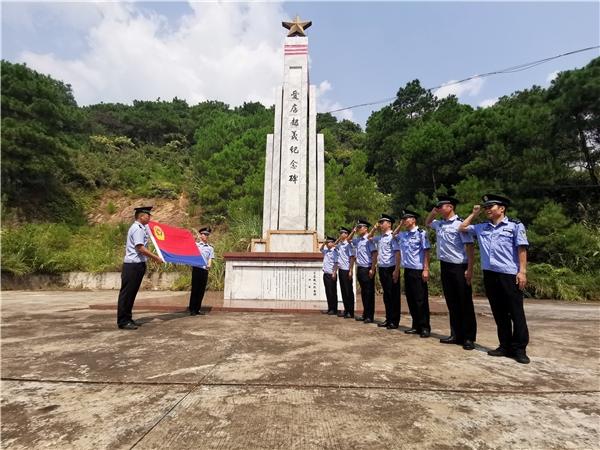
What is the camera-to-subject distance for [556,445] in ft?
5.10

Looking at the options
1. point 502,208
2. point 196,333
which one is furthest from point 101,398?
point 502,208

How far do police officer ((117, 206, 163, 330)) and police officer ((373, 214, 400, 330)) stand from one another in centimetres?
272

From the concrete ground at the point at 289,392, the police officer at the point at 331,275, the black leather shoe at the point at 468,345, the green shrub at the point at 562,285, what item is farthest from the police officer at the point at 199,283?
the green shrub at the point at 562,285

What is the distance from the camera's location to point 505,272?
10.0ft

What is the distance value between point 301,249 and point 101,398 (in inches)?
246

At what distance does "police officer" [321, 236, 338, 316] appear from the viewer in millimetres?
5707

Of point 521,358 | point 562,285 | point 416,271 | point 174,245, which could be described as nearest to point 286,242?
point 174,245

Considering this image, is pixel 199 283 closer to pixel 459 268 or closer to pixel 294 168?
pixel 459 268

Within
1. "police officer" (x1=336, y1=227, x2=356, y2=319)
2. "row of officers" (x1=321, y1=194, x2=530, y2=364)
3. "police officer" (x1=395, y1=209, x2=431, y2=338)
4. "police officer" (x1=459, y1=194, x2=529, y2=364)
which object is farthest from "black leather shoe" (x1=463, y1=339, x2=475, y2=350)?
"police officer" (x1=336, y1=227, x2=356, y2=319)

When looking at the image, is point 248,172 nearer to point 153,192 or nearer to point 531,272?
point 153,192

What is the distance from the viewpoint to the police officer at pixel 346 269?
5.34 m

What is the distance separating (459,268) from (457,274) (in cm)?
6

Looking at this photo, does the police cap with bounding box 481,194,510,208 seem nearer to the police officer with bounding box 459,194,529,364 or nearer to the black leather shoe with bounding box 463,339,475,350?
the police officer with bounding box 459,194,529,364

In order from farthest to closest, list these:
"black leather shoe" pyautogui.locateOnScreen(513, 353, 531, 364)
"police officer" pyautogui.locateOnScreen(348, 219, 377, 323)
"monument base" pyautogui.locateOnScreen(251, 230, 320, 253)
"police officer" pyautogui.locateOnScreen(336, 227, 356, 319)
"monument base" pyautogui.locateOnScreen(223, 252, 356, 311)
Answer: "monument base" pyautogui.locateOnScreen(251, 230, 320, 253) < "monument base" pyautogui.locateOnScreen(223, 252, 356, 311) < "police officer" pyautogui.locateOnScreen(336, 227, 356, 319) < "police officer" pyautogui.locateOnScreen(348, 219, 377, 323) < "black leather shoe" pyautogui.locateOnScreen(513, 353, 531, 364)
